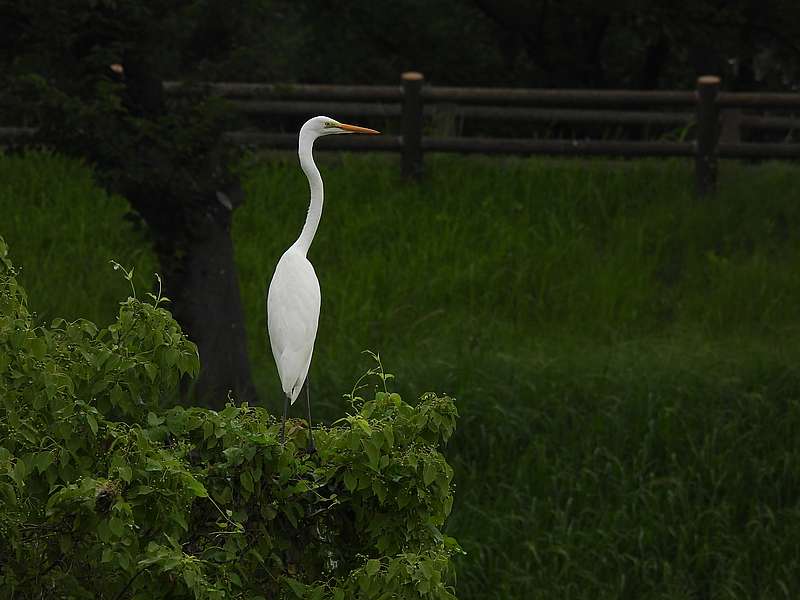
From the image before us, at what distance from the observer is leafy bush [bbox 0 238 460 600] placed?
12.1 feet

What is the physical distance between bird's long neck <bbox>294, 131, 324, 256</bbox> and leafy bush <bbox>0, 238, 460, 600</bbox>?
0.62 metres

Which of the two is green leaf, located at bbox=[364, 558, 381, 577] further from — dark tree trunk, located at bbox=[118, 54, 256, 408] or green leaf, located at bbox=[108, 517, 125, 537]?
dark tree trunk, located at bbox=[118, 54, 256, 408]

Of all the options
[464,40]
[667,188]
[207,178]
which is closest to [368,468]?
[207,178]

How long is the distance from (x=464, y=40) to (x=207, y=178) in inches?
338

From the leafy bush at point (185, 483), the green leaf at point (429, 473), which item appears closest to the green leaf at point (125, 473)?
the leafy bush at point (185, 483)

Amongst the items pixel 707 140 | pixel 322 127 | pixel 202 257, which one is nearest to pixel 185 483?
pixel 322 127

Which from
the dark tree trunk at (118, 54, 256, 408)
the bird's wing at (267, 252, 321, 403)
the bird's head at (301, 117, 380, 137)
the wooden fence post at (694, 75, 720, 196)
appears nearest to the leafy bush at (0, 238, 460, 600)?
the bird's wing at (267, 252, 321, 403)

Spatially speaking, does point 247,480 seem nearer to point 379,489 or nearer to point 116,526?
point 379,489

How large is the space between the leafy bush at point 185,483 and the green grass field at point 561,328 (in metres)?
4.51

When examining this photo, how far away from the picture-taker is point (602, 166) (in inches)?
513

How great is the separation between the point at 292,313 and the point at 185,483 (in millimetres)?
1030

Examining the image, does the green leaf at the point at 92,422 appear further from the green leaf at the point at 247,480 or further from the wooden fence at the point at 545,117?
the wooden fence at the point at 545,117

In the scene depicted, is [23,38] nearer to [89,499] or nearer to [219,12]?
[219,12]

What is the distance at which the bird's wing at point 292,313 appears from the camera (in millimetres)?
4535
